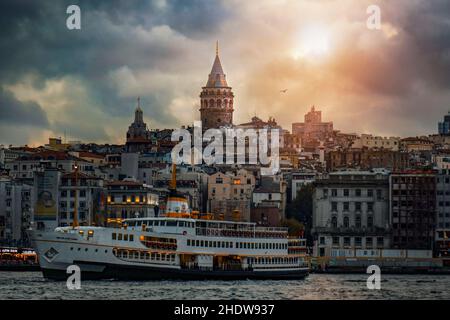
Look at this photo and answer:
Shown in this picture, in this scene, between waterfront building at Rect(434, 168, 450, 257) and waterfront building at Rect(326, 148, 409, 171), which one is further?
waterfront building at Rect(326, 148, 409, 171)

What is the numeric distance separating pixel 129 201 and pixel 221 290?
43.4 meters

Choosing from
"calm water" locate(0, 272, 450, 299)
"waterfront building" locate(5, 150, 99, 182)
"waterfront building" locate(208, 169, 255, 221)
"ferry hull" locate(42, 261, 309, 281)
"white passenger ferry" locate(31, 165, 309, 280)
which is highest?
"waterfront building" locate(5, 150, 99, 182)

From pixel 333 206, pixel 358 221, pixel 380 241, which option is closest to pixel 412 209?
pixel 380 241

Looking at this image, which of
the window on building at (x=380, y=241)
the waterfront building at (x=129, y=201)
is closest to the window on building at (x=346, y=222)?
the window on building at (x=380, y=241)

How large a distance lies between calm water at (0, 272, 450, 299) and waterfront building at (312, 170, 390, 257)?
1101 inches

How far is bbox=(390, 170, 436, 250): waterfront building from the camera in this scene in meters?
125

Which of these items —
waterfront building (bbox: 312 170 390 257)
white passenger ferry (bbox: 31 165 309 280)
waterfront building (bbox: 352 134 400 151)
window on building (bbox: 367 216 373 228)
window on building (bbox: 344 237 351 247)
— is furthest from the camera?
waterfront building (bbox: 352 134 400 151)

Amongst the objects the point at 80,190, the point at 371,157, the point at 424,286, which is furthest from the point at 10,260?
the point at 371,157

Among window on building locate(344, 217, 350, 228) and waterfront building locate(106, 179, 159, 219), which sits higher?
waterfront building locate(106, 179, 159, 219)

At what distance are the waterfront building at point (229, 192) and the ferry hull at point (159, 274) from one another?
148 ft

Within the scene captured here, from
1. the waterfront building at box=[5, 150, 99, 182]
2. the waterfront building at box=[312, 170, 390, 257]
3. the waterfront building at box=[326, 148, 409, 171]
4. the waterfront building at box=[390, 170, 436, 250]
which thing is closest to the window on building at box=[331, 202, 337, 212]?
the waterfront building at box=[312, 170, 390, 257]

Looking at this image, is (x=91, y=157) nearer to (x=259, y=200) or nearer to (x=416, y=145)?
(x=259, y=200)

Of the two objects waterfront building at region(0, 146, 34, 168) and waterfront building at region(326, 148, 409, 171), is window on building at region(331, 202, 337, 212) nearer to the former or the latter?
waterfront building at region(326, 148, 409, 171)

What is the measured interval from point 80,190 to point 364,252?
24394 mm
